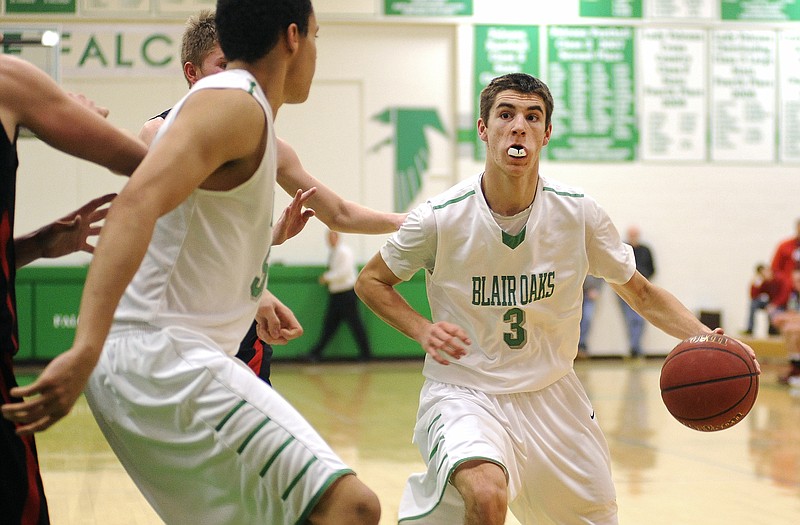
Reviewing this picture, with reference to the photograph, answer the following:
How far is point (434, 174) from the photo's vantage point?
14.5m

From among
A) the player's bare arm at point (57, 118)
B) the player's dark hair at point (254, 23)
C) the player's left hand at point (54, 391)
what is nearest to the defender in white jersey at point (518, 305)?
the player's dark hair at point (254, 23)

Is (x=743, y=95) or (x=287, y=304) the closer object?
(x=287, y=304)

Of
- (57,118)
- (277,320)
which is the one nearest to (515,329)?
(277,320)

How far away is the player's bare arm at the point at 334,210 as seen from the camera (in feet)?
12.8

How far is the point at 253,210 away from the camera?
7.52ft

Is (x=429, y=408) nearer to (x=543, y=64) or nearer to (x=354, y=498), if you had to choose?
(x=354, y=498)

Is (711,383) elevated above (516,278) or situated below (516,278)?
below

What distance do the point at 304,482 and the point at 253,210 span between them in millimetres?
638

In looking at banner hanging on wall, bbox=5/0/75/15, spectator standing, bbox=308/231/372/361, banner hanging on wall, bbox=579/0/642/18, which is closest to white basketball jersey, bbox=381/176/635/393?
spectator standing, bbox=308/231/372/361

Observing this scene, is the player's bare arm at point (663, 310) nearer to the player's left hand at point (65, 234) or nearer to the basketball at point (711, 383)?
the basketball at point (711, 383)

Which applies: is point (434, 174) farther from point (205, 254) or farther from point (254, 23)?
point (205, 254)

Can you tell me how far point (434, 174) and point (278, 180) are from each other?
1074cm

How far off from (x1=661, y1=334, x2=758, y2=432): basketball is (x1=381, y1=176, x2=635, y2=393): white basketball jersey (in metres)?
0.38

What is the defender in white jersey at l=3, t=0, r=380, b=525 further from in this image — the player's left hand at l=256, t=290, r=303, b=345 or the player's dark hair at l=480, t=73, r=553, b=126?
the player's dark hair at l=480, t=73, r=553, b=126
